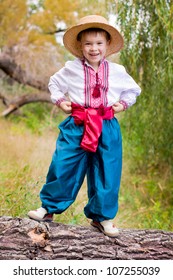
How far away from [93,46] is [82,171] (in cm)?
77

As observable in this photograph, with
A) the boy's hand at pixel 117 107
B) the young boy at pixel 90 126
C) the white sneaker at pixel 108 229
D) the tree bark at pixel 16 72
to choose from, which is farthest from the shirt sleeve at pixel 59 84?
the tree bark at pixel 16 72

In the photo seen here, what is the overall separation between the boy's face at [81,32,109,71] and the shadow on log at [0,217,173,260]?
1.05 m

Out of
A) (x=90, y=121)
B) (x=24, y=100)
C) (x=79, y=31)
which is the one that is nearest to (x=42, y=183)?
(x=90, y=121)

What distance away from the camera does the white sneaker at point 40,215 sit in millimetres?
3098

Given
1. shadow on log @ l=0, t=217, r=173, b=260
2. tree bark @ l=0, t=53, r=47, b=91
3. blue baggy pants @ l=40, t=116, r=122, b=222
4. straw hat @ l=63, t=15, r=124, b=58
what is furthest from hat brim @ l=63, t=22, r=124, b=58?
tree bark @ l=0, t=53, r=47, b=91

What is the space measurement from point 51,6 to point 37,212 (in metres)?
7.46

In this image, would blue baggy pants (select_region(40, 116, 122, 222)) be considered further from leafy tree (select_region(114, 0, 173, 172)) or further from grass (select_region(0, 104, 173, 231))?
leafy tree (select_region(114, 0, 173, 172))

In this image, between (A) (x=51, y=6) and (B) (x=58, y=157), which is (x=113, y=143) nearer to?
(B) (x=58, y=157)

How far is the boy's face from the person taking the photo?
302 cm

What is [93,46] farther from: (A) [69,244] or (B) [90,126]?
(A) [69,244]

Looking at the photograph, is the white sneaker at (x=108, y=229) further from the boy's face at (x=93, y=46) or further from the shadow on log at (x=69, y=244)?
the boy's face at (x=93, y=46)

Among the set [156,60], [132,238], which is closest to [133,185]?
[156,60]

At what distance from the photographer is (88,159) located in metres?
3.16

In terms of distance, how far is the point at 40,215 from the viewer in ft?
10.2
